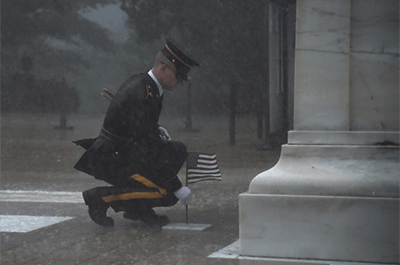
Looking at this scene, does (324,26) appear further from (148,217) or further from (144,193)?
(148,217)

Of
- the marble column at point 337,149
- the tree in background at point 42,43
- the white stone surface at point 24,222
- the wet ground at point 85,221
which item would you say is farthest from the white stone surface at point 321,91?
the tree in background at point 42,43

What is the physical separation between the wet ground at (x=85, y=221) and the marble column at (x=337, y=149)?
0.88ft

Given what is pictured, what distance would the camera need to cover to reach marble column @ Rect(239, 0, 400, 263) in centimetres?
543

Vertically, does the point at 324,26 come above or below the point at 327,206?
above

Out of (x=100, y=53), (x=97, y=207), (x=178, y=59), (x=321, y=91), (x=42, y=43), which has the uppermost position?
(x=42, y=43)

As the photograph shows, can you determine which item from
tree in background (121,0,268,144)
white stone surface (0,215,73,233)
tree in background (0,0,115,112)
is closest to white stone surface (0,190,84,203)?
white stone surface (0,215,73,233)

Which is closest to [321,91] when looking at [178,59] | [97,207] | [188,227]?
[178,59]

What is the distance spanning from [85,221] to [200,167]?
1085 mm

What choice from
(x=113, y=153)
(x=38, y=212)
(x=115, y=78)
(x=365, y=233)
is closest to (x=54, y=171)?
(x=38, y=212)

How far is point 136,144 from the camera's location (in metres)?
7.08

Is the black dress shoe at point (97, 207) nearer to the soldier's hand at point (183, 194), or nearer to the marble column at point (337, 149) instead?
the soldier's hand at point (183, 194)

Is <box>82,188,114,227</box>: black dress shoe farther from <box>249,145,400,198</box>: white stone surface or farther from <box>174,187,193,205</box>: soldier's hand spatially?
<box>249,145,400,198</box>: white stone surface

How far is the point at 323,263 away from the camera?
5.39m

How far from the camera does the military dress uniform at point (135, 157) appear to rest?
7020 mm
